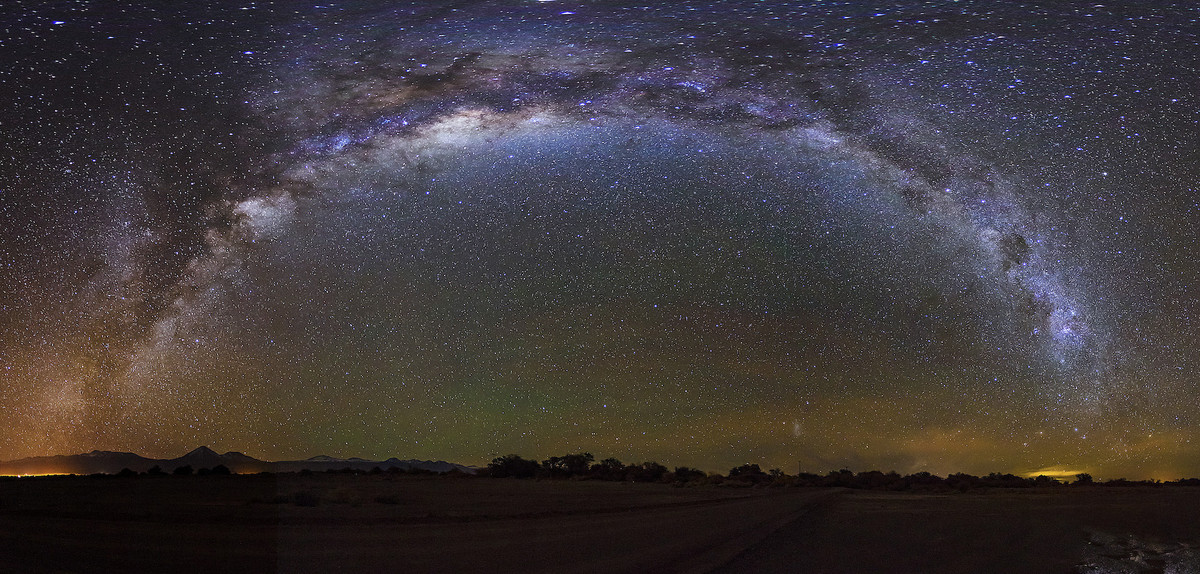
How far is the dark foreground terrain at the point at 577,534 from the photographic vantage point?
812 cm

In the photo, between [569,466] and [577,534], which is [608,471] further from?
[577,534]

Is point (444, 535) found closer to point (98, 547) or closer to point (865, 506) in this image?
point (98, 547)

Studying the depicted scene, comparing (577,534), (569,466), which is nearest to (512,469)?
(569,466)

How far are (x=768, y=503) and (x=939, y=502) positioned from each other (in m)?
4.61

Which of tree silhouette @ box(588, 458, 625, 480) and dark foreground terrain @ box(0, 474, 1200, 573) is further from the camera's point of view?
tree silhouette @ box(588, 458, 625, 480)

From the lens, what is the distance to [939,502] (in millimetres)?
17359

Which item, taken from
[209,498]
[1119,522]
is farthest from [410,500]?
[1119,522]

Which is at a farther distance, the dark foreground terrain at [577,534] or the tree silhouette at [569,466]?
the tree silhouette at [569,466]

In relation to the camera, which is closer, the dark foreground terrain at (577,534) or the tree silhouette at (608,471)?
the dark foreground terrain at (577,534)

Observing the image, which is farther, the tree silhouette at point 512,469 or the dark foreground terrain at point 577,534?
the tree silhouette at point 512,469

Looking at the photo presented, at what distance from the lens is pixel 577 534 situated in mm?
10281

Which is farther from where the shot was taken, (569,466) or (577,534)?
(569,466)

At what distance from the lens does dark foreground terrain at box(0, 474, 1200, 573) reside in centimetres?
→ 812

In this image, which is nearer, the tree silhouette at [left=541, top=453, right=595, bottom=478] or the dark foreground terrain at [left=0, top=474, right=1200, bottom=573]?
the dark foreground terrain at [left=0, top=474, right=1200, bottom=573]
